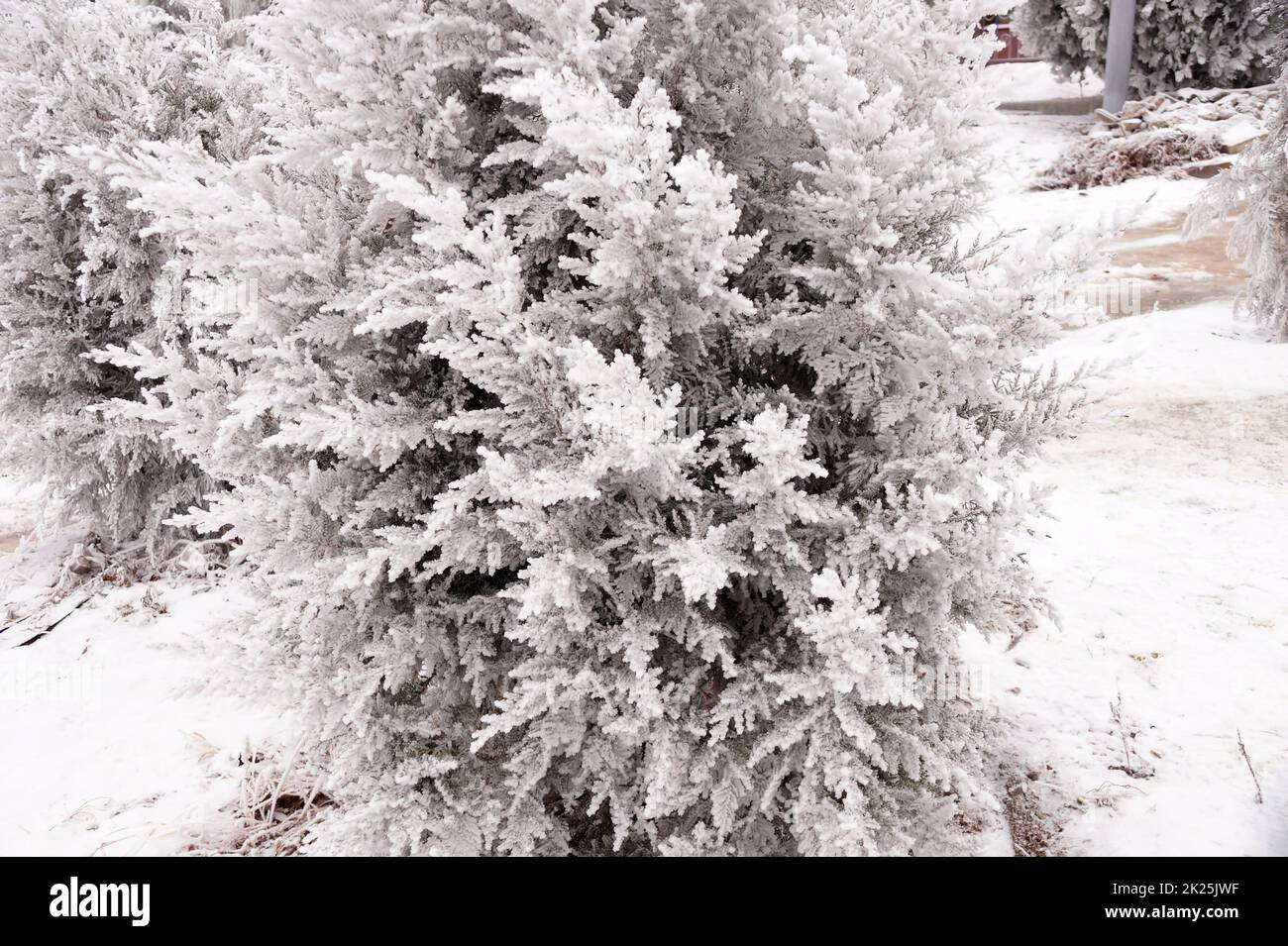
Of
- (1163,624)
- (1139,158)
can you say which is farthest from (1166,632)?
(1139,158)

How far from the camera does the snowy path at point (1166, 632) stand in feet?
8.81

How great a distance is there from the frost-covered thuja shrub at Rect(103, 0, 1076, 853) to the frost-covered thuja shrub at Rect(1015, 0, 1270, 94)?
40.0 feet

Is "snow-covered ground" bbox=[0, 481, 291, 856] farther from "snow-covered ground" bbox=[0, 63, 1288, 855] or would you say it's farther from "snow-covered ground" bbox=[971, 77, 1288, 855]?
"snow-covered ground" bbox=[971, 77, 1288, 855]

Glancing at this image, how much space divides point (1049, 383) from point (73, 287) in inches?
197

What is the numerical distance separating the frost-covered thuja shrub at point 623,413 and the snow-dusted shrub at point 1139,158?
9.49 meters

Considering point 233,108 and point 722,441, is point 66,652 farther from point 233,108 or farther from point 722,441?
point 722,441

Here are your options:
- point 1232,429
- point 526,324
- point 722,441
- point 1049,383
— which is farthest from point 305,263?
point 1232,429

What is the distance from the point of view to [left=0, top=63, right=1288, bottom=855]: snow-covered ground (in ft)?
9.00

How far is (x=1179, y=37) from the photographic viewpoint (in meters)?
11.9

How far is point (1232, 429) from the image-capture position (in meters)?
5.09

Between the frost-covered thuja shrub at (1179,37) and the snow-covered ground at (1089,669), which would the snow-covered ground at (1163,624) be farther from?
the frost-covered thuja shrub at (1179,37)

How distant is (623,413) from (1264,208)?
567cm

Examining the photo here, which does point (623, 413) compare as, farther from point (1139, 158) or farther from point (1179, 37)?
point (1179, 37)

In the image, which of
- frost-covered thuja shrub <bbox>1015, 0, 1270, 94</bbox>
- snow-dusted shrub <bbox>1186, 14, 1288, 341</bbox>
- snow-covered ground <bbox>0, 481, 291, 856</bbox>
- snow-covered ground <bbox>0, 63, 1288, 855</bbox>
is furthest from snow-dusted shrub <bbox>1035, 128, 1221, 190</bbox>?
snow-covered ground <bbox>0, 481, 291, 856</bbox>
